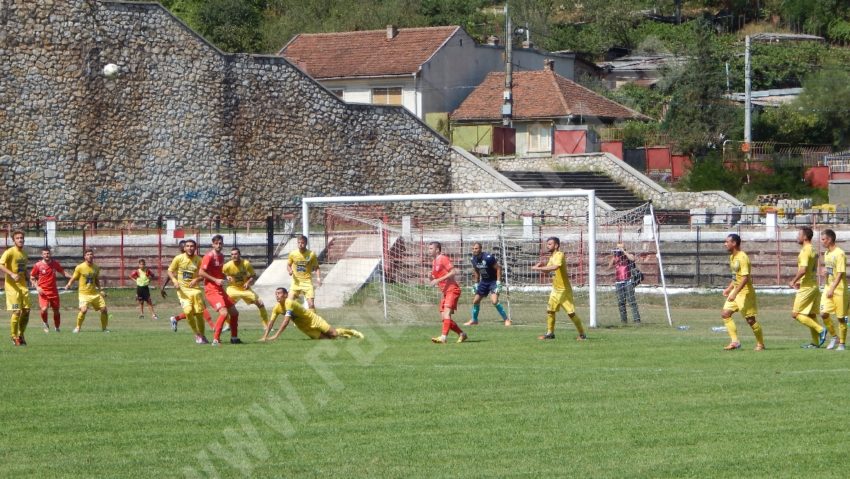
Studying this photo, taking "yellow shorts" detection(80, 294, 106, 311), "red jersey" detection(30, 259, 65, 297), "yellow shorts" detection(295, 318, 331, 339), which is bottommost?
"yellow shorts" detection(295, 318, 331, 339)

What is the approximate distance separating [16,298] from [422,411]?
10018 mm

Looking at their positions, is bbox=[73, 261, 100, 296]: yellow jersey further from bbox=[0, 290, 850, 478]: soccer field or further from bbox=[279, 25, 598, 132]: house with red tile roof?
bbox=[279, 25, 598, 132]: house with red tile roof

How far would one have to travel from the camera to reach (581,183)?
47562 mm

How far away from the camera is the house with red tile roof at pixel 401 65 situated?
5738 centimetres

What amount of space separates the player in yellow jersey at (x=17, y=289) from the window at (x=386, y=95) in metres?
37.4

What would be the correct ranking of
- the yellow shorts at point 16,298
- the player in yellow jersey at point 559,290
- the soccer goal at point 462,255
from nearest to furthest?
the yellow shorts at point 16,298 → the player in yellow jersey at point 559,290 → the soccer goal at point 462,255

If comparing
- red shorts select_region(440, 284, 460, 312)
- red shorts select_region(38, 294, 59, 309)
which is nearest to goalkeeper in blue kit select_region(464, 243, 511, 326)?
red shorts select_region(440, 284, 460, 312)

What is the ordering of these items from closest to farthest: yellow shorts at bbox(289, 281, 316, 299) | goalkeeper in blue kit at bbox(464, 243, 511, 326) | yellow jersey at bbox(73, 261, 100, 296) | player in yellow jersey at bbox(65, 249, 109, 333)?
yellow shorts at bbox(289, 281, 316, 299) → player in yellow jersey at bbox(65, 249, 109, 333) → yellow jersey at bbox(73, 261, 100, 296) → goalkeeper in blue kit at bbox(464, 243, 511, 326)

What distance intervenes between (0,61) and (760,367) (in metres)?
33.7

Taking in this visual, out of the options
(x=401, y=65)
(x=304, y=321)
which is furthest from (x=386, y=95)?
(x=304, y=321)

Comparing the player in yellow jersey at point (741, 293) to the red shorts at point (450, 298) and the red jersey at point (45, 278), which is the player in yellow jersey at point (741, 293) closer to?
the red shorts at point (450, 298)

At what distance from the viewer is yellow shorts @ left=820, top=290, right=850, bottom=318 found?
18484mm

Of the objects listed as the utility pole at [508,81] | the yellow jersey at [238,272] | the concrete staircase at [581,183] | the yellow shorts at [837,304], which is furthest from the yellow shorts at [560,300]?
the utility pole at [508,81]

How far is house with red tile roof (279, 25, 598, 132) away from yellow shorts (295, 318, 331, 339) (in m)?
36.5
